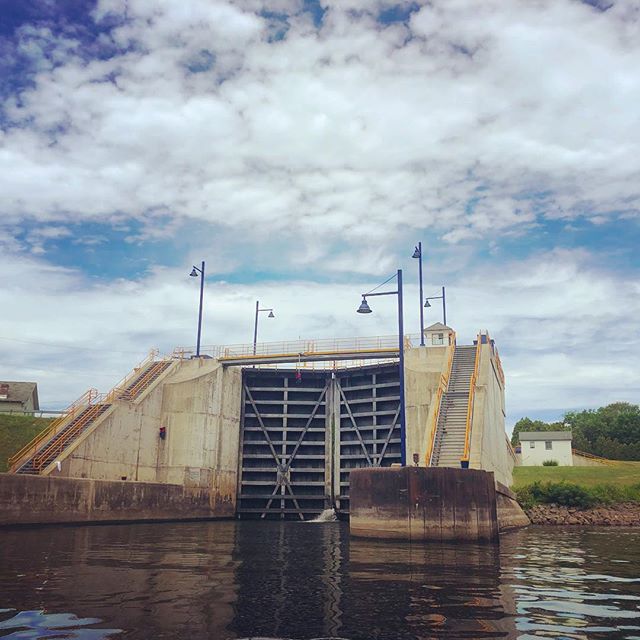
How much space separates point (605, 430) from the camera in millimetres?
79875

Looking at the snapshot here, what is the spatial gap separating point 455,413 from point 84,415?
1789 cm

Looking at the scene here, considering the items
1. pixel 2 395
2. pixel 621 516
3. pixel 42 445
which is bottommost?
pixel 621 516

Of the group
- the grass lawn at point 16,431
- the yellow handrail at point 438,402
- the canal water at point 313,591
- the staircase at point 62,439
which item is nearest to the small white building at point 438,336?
the yellow handrail at point 438,402

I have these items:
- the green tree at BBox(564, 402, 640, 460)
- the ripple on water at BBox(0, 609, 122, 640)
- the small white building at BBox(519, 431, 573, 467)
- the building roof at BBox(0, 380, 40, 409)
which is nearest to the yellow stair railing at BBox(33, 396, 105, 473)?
the building roof at BBox(0, 380, 40, 409)

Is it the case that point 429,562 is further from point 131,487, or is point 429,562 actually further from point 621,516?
point 621,516

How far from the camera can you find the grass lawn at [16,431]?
29.9 m

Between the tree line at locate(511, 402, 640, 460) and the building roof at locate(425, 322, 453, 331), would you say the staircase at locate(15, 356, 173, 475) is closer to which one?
the building roof at locate(425, 322, 453, 331)

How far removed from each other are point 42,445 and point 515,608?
2452cm

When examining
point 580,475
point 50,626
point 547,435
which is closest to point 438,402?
point 580,475

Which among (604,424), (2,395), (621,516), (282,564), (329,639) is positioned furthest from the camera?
(604,424)

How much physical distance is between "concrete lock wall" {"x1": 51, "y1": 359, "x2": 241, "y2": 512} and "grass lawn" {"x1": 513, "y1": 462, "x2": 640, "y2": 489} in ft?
56.9

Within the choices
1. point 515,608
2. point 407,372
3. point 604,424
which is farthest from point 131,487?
point 604,424

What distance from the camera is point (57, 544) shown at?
53.3 feet

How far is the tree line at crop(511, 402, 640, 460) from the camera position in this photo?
67.4m
